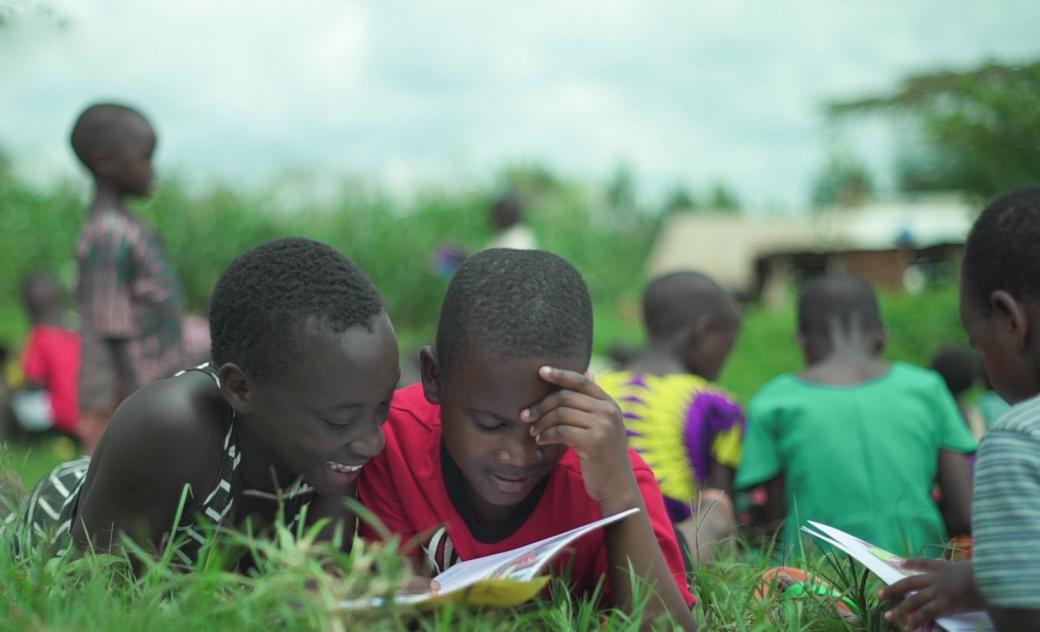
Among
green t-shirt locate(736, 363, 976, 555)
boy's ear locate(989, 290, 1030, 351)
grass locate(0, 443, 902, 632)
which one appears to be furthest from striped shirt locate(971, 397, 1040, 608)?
green t-shirt locate(736, 363, 976, 555)

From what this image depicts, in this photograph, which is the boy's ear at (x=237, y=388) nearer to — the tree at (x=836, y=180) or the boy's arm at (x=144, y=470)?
the boy's arm at (x=144, y=470)

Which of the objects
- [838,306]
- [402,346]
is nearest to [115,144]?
[838,306]

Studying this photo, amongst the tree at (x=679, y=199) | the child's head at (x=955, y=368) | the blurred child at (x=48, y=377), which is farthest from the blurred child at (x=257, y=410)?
the tree at (x=679, y=199)

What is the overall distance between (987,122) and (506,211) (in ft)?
11.5

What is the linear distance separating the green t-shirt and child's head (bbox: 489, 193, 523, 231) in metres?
4.22

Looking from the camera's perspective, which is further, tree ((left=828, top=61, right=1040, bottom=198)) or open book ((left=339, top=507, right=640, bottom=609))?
tree ((left=828, top=61, right=1040, bottom=198))

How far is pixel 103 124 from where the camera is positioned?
445 cm

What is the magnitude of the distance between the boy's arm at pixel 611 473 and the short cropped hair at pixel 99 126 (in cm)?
311

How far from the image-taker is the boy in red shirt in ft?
6.93

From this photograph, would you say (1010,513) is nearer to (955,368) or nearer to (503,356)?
(503,356)

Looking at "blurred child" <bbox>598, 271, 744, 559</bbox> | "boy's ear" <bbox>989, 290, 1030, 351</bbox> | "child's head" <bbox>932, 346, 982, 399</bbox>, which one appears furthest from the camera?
"child's head" <bbox>932, 346, 982, 399</bbox>

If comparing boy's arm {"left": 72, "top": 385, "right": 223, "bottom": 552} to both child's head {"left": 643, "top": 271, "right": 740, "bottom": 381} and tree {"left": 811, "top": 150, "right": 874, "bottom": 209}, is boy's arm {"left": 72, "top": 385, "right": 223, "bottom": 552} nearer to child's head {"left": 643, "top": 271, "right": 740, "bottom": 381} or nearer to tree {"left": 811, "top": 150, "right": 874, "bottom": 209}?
child's head {"left": 643, "top": 271, "right": 740, "bottom": 381}

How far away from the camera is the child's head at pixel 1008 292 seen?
2.01m

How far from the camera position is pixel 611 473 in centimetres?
213
